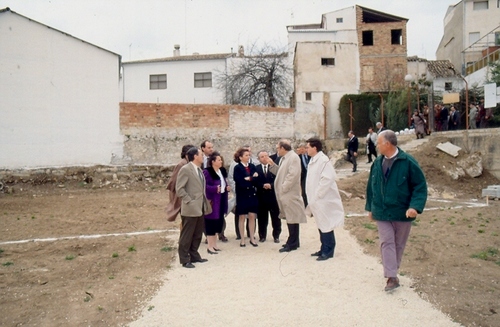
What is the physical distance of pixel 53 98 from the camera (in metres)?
17.3

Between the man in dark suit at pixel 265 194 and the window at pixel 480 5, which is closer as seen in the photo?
the man in dark suit at pixel 265 194

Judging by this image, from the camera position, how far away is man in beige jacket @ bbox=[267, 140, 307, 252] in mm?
7242

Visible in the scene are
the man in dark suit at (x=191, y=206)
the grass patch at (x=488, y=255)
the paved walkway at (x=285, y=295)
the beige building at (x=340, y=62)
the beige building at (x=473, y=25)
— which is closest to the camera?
the paved walkway at (x=285, y=295)

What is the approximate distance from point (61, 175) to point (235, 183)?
11.9 meters

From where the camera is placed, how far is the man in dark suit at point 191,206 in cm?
660

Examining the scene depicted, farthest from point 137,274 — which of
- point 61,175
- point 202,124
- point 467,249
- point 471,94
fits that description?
point 471,94

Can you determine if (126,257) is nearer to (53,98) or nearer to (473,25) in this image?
(53,98)

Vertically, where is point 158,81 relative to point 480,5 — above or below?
below

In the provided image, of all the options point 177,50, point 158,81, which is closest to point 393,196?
point 158,81

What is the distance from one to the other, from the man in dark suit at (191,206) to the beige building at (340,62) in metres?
16.7

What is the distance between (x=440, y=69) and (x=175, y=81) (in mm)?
20080

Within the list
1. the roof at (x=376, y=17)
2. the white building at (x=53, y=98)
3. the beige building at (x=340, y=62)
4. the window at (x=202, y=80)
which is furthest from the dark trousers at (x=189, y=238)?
the roof at (x=376, y=17)

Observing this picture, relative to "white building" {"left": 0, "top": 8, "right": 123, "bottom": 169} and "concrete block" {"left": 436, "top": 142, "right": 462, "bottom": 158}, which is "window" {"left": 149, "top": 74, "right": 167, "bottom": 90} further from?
"concrete block" {"left": 436, "top": 142, "right": 462, "bottom": 158}

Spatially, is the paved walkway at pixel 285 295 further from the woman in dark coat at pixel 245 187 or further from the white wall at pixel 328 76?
the white wall at pixel 328 76
